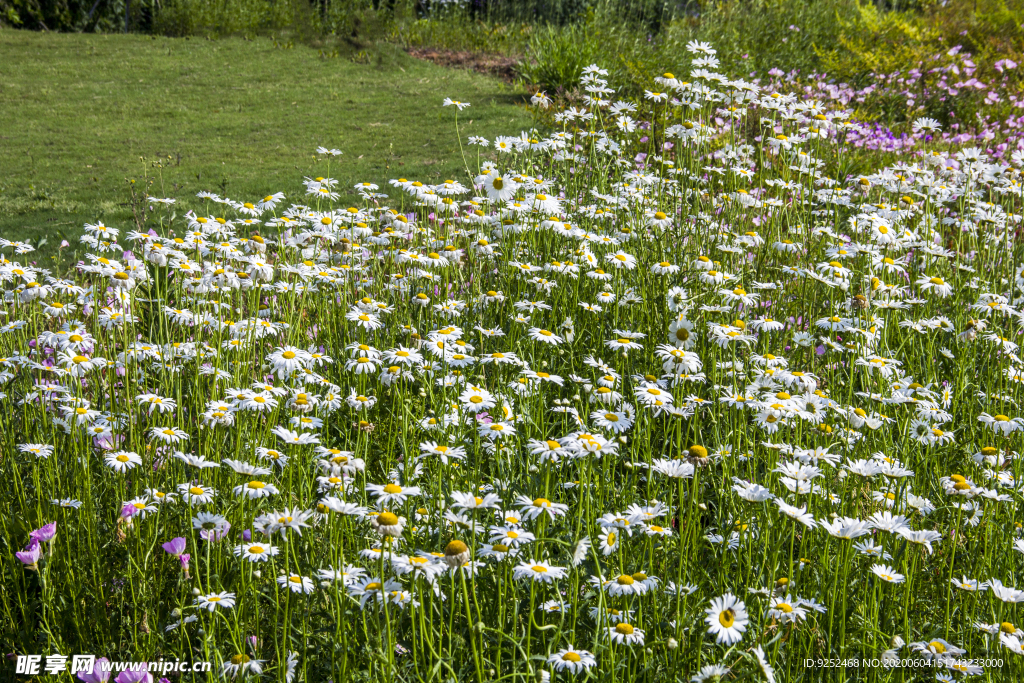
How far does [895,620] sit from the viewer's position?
1.96 meters

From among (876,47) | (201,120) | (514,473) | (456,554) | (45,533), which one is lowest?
(514,473)

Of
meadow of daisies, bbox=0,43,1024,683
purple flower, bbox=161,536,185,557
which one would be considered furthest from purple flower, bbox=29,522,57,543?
purple flower, bbox=161,536,185,557

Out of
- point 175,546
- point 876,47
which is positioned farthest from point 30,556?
point 876,47

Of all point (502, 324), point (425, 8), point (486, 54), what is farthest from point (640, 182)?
point (425, 8)

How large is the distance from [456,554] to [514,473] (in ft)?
3.73

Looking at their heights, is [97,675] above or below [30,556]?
below

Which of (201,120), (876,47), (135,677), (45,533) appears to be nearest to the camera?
(135,677)

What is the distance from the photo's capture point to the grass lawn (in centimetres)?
671

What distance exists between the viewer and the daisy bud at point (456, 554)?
1.40m

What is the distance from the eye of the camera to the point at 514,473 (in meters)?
2.53

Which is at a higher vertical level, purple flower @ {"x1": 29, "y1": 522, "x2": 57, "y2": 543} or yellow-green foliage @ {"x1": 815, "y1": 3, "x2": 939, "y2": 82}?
yellow-green foliage @ {"x1": 815, "y1": 3, "x2": 939, "y2": 82}

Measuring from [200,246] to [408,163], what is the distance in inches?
203

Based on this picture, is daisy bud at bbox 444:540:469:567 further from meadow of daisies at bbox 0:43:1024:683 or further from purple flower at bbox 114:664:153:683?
purple flower at bbox 114:664:153:683

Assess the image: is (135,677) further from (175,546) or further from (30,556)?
(30,556)
